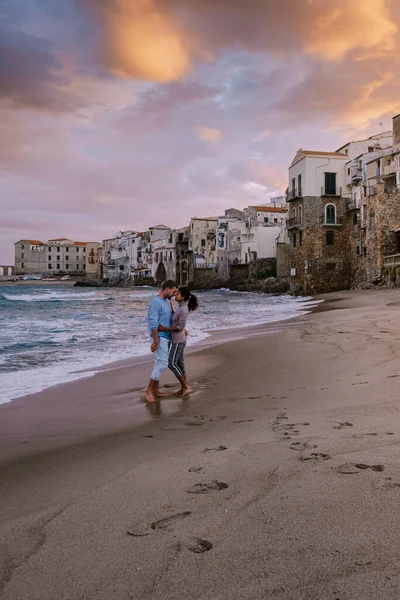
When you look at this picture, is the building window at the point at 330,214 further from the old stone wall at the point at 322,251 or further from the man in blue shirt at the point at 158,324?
the man in blue shirt at the point at 158,324

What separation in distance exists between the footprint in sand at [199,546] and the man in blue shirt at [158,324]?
398cm

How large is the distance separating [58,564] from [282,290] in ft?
163

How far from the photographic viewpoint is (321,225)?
143ft

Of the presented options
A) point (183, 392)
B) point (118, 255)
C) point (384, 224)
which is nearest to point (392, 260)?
point (384, 224)

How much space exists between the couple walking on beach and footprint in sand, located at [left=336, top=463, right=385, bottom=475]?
11.4ft

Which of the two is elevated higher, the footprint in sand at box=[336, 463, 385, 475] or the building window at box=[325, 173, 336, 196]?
the building window at box=[325, 173, 336, 196]

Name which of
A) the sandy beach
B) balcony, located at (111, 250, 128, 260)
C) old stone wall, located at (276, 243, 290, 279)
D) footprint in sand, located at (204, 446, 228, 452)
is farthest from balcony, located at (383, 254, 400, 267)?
balcony, located at (111, 250, 128, 260)

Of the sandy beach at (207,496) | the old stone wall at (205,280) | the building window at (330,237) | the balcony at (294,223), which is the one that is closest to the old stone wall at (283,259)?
the balcony at (294,223)

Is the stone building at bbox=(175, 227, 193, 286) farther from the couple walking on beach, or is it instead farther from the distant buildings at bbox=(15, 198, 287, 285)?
the couple walking on beach

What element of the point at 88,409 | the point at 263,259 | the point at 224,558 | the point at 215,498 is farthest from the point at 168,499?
the point at 263,259

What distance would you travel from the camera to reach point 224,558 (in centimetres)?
218

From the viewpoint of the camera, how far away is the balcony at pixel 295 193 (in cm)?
4393

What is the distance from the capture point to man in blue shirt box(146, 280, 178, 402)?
20.9 feet

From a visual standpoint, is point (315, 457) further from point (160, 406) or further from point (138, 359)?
point (138, 359)
